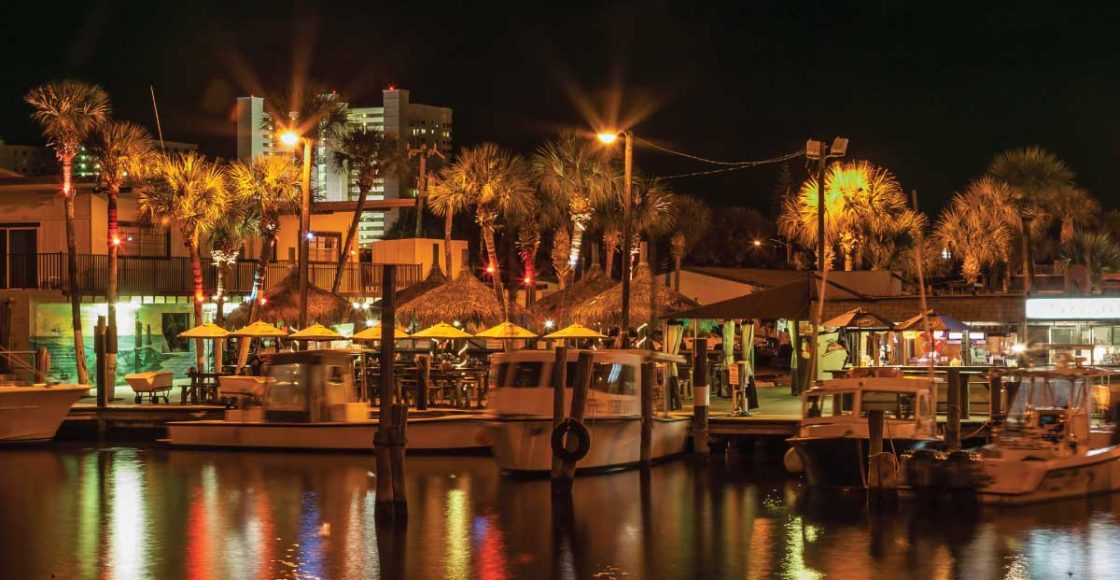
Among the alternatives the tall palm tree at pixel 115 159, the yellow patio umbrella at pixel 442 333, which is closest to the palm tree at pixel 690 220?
the tall palm tree at pixel 115 159

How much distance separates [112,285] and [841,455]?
2565 cm

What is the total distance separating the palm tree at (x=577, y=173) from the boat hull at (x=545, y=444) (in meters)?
19.9

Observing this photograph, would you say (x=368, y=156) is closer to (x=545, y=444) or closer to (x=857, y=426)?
(x=545, y=444)

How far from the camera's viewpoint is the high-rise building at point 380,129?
70.4 metres

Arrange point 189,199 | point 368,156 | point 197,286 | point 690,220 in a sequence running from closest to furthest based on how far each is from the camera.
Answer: point 189,199 → point 197,286 → point 368,156 → point 690,220

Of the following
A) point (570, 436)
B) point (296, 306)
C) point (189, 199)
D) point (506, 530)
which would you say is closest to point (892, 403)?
point (570, 436)

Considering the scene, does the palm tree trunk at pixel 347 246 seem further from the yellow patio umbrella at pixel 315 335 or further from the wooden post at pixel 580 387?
the wooden post at pixel 580 387

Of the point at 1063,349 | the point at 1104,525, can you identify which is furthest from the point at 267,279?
the point at 1104,525

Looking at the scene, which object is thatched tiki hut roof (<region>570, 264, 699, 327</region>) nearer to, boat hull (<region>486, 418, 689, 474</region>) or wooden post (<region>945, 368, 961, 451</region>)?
boat hull (<region>486, 418, 689, 474</region>)

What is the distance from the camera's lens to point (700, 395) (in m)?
30.9

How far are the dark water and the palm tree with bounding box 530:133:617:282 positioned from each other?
63.5 ft

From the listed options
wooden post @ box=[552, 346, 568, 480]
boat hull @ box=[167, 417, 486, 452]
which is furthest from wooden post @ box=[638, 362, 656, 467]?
boat hull @ box=[167, 417, 486, 452]

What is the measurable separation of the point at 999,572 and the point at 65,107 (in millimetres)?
32602

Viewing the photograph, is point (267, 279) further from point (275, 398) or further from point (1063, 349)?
point (1063, 349)
